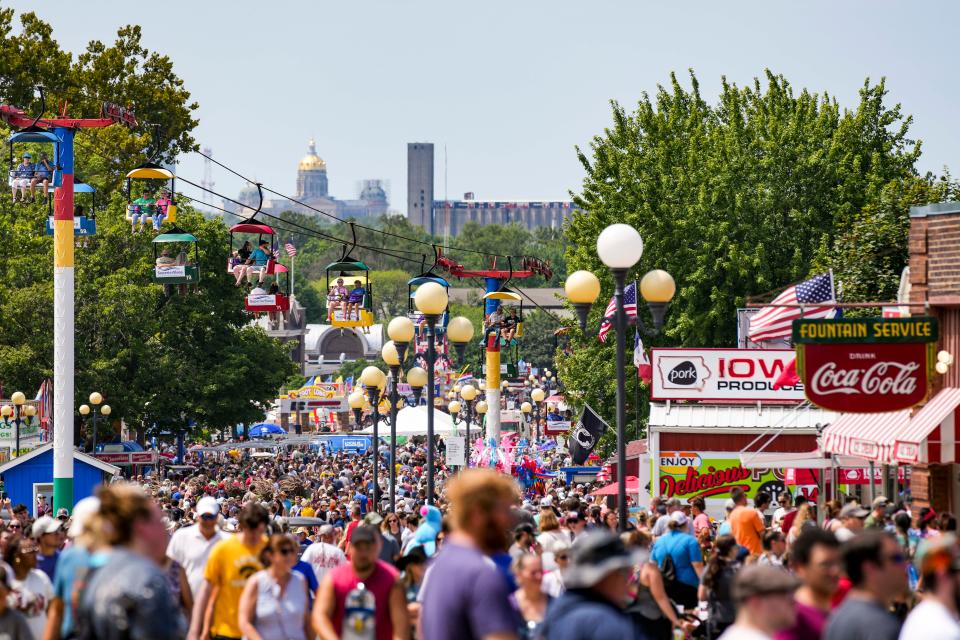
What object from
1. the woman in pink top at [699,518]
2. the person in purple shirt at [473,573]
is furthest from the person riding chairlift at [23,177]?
the person in purple shirt at [473,573]

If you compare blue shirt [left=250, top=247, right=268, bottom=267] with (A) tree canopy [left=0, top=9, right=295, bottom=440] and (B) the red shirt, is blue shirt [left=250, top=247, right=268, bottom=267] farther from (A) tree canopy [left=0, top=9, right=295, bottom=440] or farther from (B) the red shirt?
(B) the red shirt

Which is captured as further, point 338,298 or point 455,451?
point 338,298

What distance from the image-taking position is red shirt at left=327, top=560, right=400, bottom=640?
8.91 meters

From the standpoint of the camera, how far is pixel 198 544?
11961 mm

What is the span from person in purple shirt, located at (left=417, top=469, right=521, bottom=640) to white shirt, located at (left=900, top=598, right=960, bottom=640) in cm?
163

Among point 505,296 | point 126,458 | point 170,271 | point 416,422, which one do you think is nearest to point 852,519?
point 170,271

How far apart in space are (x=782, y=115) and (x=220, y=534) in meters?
33.3

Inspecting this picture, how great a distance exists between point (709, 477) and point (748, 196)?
1525 cm

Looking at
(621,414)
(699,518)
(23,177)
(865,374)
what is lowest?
(699,518)

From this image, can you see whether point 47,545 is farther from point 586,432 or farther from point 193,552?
point 586,432

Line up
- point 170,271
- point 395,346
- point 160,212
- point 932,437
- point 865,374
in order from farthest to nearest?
point 160,212 < point 170,271 < point 395,346 < point 932,437 < point 865,374

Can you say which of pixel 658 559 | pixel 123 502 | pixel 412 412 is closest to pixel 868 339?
pixel 658 559

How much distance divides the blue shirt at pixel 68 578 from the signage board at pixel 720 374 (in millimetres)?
21709

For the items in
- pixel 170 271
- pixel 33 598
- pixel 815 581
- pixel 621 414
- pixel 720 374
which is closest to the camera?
pixel 815 581
